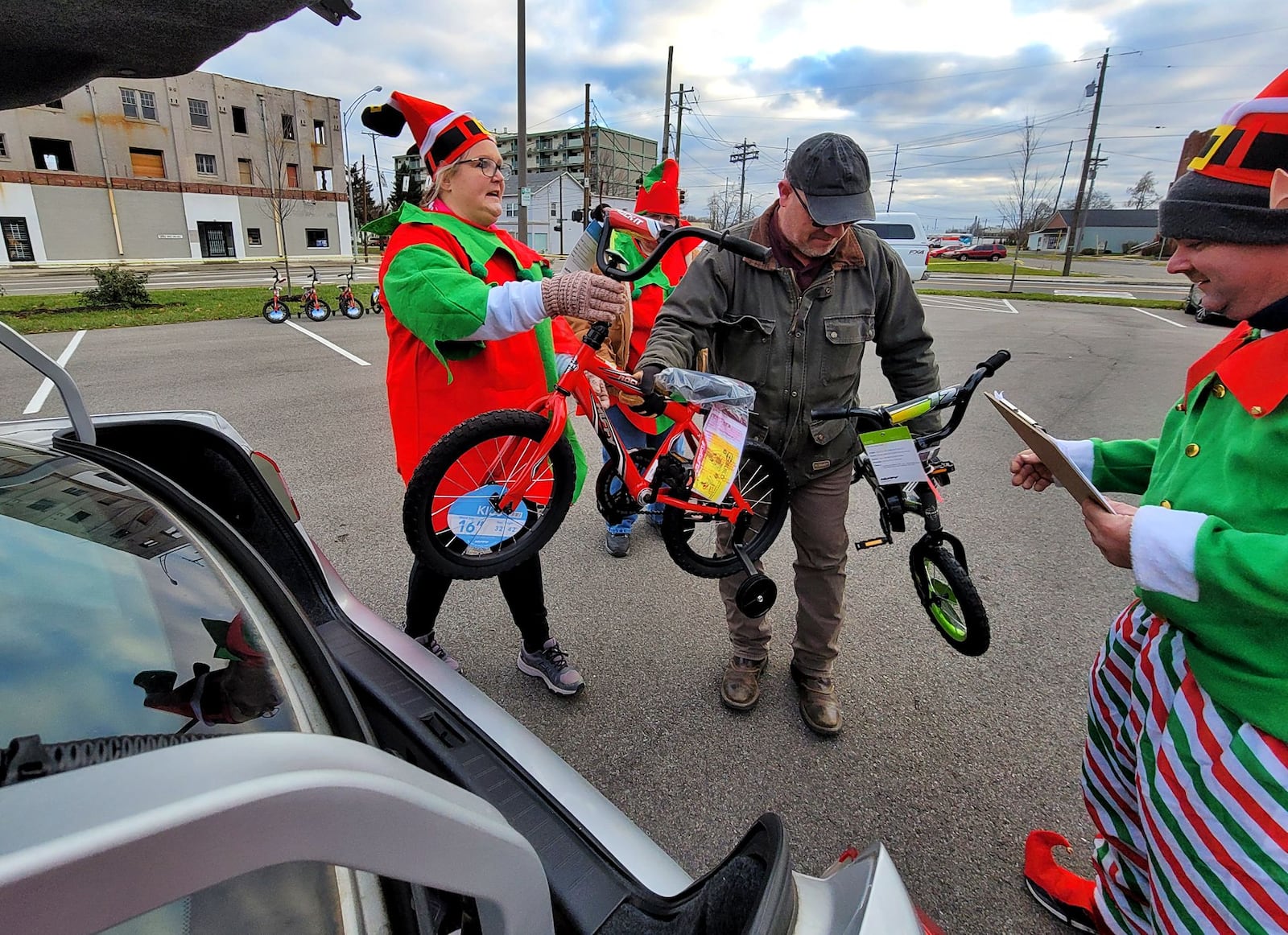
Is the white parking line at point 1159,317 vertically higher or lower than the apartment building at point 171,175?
lower

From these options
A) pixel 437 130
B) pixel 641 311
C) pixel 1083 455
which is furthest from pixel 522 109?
pixel 1083 455

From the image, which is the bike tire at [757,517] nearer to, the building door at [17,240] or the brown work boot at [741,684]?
the brown work boot at [741,684]

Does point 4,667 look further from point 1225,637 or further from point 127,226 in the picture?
point 127,226

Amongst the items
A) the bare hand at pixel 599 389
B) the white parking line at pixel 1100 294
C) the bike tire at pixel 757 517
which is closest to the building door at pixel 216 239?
the white parking line at pixel 1100 294

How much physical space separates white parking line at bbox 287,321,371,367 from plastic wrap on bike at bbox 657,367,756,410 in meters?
8.19

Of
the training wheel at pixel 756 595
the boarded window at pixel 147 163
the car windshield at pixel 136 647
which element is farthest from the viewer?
the boarded window at pixel 147 163

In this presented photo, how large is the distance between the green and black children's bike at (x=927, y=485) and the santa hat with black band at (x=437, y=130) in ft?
4.94

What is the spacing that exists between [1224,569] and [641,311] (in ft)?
10.9

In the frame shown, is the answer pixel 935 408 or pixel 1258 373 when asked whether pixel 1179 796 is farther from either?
pixel 935 408

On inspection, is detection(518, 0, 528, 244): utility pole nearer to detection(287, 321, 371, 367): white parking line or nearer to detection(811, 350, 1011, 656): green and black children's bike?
detection(287, 321, 371, 367): white parking line

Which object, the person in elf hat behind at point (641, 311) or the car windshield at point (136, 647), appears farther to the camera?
the person in elf hat behind at point (641, 311)

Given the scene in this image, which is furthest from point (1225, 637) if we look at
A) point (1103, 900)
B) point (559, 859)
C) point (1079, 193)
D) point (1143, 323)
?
point (1079, 193)

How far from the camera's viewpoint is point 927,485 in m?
2.50

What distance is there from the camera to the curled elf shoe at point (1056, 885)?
1894 millimetres
